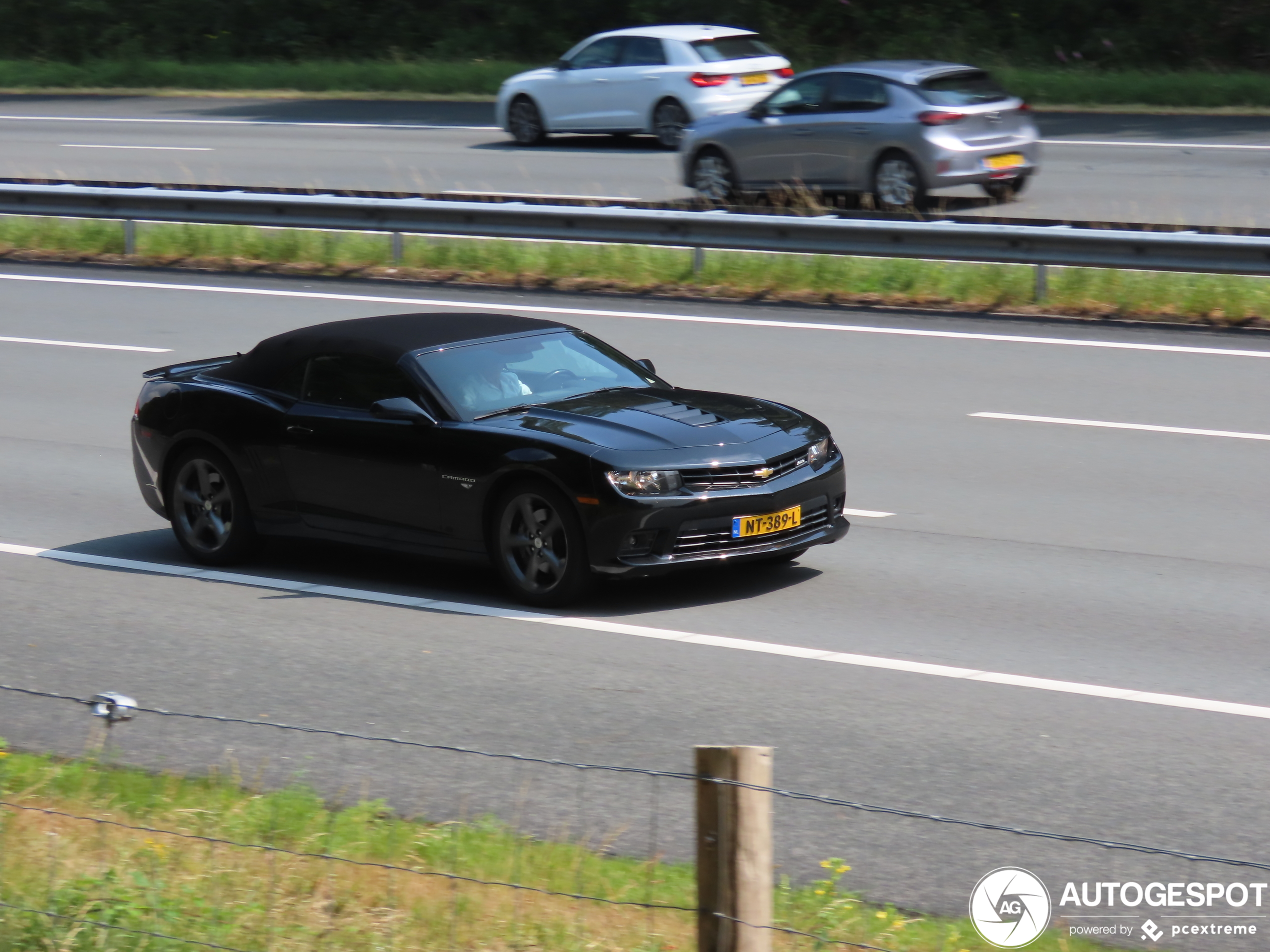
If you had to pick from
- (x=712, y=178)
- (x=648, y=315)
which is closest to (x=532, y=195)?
(x=712, y=178)

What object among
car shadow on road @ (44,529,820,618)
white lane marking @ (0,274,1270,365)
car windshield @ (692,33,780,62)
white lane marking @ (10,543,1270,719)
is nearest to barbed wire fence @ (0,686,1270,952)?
white lane marking @ (10,543,1270,719)

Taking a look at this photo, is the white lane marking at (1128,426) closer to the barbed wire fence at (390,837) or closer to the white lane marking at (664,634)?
the white lane marking at (664,634)

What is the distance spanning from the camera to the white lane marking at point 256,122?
1261 inches

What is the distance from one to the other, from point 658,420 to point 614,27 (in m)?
33.4

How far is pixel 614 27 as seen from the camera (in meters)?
40.7

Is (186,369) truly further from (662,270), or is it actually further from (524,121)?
(524,121)

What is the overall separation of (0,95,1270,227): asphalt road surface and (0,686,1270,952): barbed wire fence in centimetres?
1379

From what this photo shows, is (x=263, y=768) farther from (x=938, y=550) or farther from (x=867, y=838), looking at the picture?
(x=938, y=550)

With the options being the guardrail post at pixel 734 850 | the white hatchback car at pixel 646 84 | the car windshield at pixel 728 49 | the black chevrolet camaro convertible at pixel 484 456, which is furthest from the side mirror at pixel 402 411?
the car windshield at pixel 728 49

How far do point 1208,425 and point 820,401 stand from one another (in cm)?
279

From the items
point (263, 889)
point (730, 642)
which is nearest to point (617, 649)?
point (730, 642)

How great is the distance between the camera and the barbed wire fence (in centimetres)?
473

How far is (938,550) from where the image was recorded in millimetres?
9523

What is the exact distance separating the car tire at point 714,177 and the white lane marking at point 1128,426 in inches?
366
